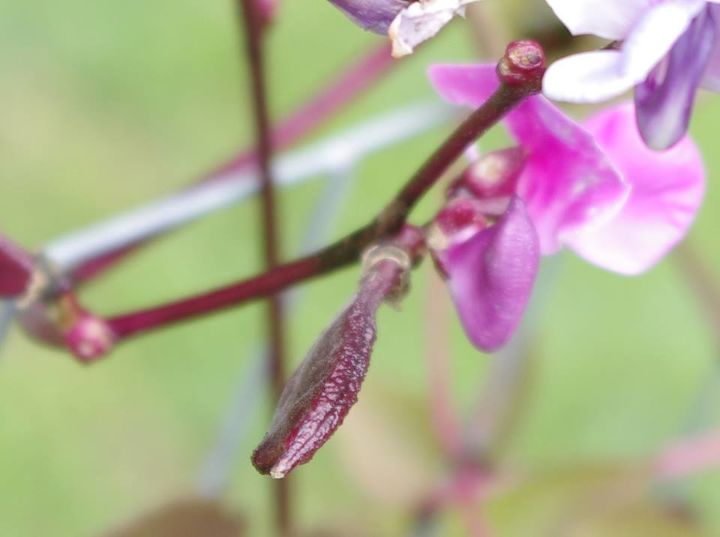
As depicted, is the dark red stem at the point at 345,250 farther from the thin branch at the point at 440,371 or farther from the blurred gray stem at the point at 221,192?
the thin branch at the point at 440,371

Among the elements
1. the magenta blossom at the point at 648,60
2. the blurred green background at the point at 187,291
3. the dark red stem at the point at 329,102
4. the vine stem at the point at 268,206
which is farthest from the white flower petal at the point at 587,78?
the blurred green background at the point at 187,291

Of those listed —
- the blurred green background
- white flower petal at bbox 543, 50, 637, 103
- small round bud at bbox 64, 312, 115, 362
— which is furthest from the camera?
the blurred green background

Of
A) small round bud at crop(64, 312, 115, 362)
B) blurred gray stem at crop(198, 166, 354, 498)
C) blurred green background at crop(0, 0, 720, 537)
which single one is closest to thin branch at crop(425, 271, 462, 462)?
blurred gray stem at crop(198, 166, 354, 498)

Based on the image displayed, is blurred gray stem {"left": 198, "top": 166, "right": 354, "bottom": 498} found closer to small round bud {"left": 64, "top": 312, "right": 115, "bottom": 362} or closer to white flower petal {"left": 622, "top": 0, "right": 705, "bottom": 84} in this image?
small round bud {"left": 64, "top": 312, "right": 115, "bottom": 362}

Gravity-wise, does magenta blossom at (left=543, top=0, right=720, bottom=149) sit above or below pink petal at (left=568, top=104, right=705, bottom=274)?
above

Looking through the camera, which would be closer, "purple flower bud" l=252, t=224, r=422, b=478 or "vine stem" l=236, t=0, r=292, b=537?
"purple flower bud" l=252, t=224, r=422, b=478

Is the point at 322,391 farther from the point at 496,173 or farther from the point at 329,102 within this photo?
the point at 329,102

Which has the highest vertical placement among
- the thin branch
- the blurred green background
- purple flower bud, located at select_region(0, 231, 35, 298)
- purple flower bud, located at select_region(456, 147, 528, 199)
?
purple flower bud, located at select_region(456, 147, 528, 199)
